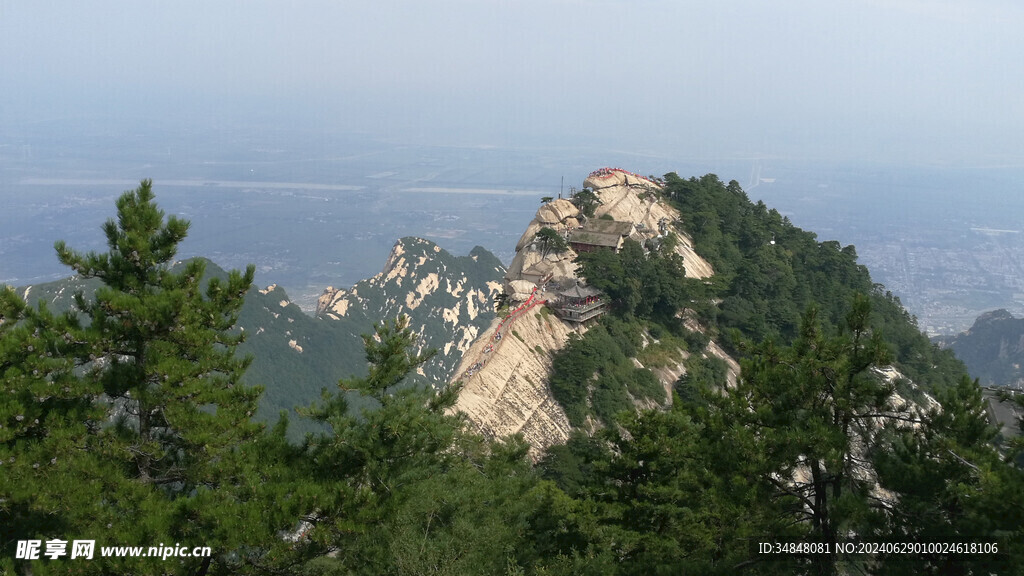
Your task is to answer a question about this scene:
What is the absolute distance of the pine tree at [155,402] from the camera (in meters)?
6.69

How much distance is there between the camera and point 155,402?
289 inches

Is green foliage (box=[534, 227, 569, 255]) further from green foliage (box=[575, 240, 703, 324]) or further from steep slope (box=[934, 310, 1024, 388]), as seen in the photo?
steep slope (box=[934, 310, 1024, 388])

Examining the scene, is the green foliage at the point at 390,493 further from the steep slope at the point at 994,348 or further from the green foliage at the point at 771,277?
the steep slope at the point at 994,348

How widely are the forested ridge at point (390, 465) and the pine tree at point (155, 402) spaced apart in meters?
0.02

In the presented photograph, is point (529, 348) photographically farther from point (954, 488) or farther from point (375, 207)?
point (375, 207)

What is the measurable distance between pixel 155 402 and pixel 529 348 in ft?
49.9

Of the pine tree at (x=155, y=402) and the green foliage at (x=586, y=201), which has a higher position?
the green foliage at (x=586, y=201)

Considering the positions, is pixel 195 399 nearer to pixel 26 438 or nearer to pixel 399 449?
pixel 26 438

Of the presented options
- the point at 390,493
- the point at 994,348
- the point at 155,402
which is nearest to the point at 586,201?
the point at 390,493

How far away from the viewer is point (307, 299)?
8394cm

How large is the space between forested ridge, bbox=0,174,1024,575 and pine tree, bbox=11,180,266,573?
0.02m

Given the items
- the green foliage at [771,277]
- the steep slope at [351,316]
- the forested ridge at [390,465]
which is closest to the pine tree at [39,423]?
the forested ridge at [390,465]

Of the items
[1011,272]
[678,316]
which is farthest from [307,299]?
[1011,272]

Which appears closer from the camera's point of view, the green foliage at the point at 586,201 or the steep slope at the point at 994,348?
the green foliage at the point at 586,201
